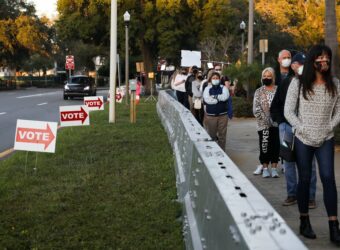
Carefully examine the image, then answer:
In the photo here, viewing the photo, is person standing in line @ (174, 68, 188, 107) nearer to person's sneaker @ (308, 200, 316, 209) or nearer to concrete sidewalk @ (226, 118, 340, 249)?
concrete sidewalk @ (226, 118, 340, 249)

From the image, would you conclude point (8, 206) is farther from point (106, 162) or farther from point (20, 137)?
point (106, 162)

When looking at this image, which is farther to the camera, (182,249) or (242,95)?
(242,95)

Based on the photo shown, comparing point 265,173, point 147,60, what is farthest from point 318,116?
point 147,60

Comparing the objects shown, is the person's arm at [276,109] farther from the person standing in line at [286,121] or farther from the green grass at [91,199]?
the green grass at [91,199]

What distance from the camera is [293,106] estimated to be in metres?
5.71

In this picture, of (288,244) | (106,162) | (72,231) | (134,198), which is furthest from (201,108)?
(288,244)

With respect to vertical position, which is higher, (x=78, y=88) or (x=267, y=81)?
(x=267, y=81)

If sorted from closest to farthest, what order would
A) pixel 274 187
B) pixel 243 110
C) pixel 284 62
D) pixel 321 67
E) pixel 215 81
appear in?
1. pixel 321 67
2. pixel 284 62
3. pixel 274 187
4. pixel 215 81
5. pixel 243 110

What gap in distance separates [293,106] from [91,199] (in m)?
3.05

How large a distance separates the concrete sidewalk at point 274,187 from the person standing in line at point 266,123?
0.88 ft

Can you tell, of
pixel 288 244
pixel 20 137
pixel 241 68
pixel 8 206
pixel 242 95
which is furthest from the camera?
pixel 242 95

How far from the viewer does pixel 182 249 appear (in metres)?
5.54

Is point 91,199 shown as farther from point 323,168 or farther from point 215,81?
point 215,81

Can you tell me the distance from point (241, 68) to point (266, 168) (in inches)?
537
